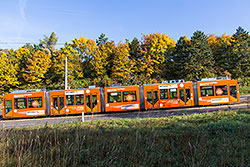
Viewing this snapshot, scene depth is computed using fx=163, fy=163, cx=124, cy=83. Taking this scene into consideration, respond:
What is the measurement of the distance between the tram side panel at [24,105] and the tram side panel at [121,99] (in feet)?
23.8

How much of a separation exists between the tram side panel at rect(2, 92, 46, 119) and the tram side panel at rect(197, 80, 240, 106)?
17.8 m

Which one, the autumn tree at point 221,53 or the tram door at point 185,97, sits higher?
the autumn tree at point 221,53

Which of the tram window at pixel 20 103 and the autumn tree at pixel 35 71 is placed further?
the autumn tree at pixel 35 71

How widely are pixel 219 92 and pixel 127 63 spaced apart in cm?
2066

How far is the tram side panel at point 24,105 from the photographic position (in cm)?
1817

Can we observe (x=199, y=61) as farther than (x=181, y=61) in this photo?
No

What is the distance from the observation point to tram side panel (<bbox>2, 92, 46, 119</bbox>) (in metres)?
18.2

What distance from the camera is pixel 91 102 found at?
1830cm

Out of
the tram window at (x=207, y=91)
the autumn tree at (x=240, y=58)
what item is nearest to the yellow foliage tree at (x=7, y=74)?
the tram window at (x=207, y=91)

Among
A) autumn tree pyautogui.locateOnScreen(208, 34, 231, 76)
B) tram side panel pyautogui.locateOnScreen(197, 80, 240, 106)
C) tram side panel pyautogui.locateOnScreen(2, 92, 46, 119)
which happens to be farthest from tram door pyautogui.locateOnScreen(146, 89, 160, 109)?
autumn tree pyautogui.locateOnScreen(208, 34, 231, 76)

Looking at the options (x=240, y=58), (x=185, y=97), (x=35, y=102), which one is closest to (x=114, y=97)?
(x=185, y=97)

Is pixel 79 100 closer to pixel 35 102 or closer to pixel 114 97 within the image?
pixel 114 97

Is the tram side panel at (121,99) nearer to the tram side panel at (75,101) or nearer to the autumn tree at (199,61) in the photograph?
the tram side panel at (75,101)

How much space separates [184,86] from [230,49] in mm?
25404
